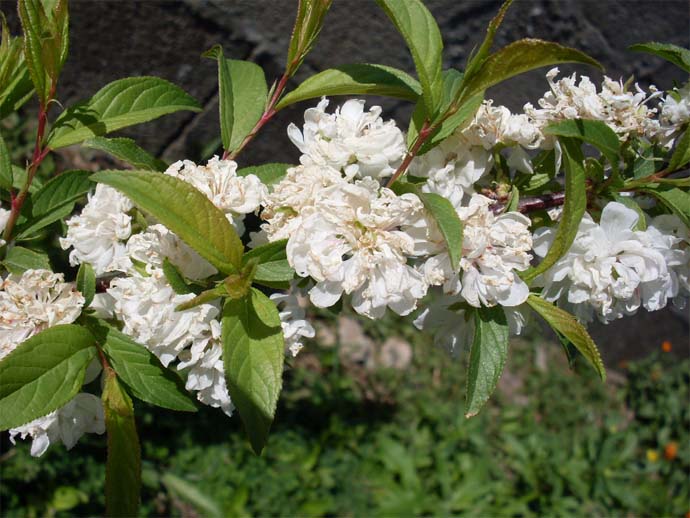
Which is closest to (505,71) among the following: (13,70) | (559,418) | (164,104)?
(164,104)

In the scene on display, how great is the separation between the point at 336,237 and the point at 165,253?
16 cm

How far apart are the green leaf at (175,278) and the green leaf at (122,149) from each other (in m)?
0.13

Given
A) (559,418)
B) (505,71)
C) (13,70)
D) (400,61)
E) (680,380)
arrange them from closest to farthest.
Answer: (505,71), (13,70), (400,61), (559,418), (680,380)

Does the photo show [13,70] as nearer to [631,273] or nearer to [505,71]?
[505,71]

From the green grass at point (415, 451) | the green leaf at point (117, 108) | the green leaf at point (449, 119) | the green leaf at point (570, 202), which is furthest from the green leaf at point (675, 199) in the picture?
the green grass at point (415, 451)

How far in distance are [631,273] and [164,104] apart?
22.5 inches

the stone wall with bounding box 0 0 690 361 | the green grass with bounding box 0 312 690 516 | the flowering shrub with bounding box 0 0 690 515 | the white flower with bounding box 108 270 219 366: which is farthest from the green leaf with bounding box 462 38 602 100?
the green grass with bounding box 0 312 690 516

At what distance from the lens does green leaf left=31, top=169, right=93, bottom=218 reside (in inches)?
31.9

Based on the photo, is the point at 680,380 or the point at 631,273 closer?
the point at 631,273

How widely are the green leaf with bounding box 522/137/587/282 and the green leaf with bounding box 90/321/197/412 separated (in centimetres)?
39

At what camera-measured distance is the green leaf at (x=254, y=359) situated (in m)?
0.59

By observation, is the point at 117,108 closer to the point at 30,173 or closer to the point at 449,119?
the point at 30,173

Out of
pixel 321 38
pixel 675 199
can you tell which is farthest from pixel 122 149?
pixel 321 38

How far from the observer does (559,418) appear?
8.93ft
